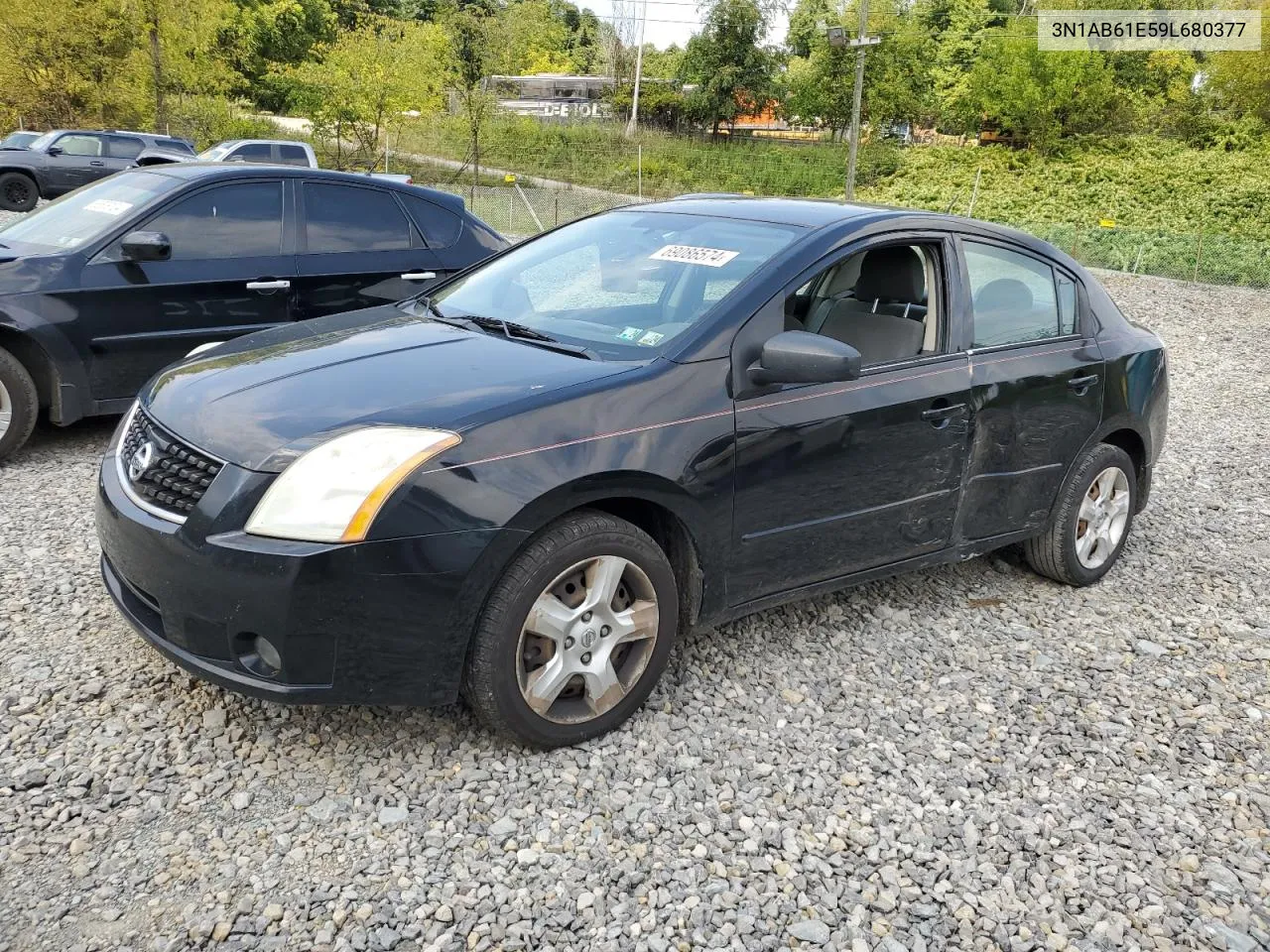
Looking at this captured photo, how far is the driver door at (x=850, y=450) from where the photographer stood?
3.42 m

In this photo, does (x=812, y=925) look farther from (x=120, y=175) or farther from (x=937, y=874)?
(x=120, y=175)

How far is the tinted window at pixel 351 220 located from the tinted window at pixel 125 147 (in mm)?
19186

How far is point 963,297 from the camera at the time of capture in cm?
411

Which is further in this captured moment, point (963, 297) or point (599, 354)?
point (963, 297)

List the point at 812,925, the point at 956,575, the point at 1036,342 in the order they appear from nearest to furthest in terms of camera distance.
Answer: the point at 812,925, the point at 1036,342, the point at 956,575

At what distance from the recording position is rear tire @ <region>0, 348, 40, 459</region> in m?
5.49

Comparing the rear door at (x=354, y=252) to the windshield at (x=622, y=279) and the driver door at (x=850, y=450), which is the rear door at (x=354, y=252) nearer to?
the windshield at (x=622, y=279)

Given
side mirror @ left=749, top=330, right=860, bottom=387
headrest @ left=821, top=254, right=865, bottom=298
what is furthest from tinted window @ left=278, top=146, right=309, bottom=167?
side mirror @ left=749, top=330, right=860, bottom=387

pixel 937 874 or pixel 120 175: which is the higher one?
pixel 120 175

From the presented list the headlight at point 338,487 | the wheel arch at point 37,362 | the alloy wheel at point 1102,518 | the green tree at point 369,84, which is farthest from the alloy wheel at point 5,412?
the green tree at point 369,84

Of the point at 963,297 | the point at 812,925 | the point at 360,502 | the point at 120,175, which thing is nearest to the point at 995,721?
the point at 812,925

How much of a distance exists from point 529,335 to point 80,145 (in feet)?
75.6

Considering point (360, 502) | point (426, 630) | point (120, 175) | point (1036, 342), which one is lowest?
point (426, 630)

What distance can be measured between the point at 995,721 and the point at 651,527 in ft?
4.53
